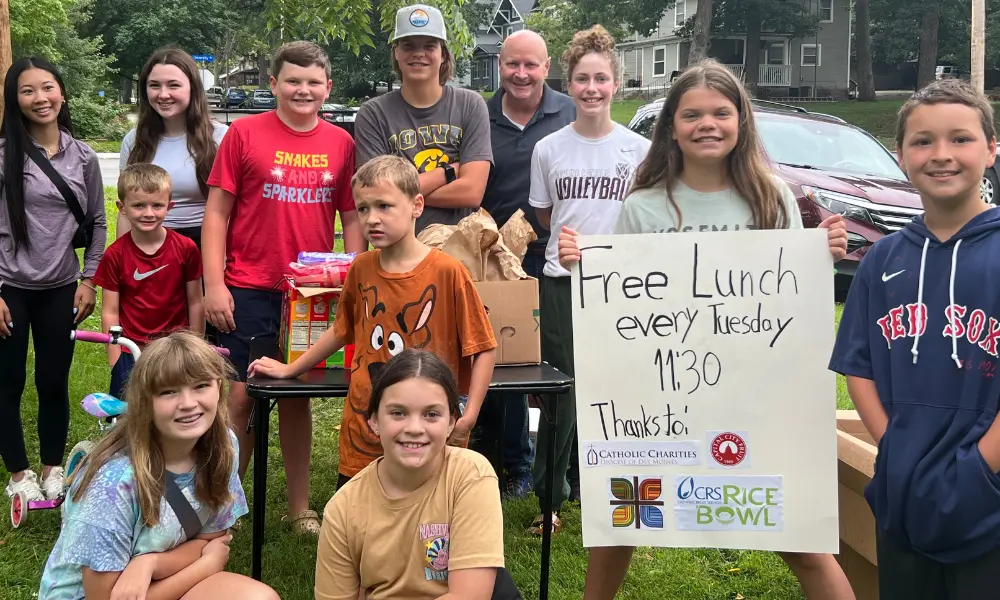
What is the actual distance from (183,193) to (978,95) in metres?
3.39

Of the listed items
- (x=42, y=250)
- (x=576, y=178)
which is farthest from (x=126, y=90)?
(x=576, y=178)

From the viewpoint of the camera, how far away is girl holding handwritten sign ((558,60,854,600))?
2951mm

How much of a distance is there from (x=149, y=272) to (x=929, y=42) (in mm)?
43745

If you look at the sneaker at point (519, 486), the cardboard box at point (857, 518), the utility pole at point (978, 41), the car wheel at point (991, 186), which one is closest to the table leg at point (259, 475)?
the sneaker at point (519, 486)

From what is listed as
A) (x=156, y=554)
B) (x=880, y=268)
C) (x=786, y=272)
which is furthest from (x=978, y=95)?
(x=156, y=554)

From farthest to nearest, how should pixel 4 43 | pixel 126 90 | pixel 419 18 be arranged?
1. pixel 126 90
2. pixel 4 43
3. pixel 419 18

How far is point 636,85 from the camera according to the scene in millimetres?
59344

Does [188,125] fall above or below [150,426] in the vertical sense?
above

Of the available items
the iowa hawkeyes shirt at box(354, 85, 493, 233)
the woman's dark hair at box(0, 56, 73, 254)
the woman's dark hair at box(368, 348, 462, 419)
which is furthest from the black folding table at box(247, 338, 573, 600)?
the woman's dark hair at box(0, 56, 73, 254)

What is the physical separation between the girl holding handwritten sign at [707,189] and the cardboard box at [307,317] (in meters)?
1.07

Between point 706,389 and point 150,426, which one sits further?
point 706,389

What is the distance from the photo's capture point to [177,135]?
14.9 ft

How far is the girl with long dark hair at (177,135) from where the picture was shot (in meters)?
4.44

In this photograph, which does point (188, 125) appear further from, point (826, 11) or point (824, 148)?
point (826, 11)
